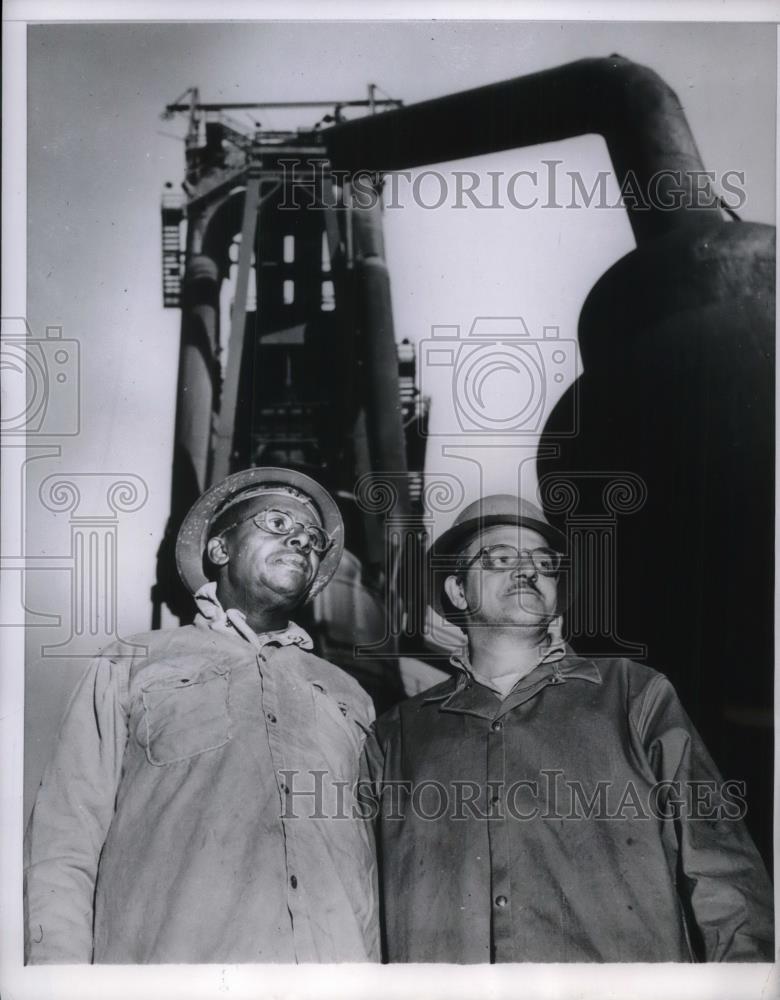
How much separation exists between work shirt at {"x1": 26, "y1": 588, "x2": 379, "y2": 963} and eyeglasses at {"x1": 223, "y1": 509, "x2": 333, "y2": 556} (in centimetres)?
40

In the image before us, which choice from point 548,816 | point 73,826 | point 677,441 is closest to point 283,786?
point 73,826

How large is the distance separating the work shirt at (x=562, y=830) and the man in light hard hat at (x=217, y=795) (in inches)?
8.1

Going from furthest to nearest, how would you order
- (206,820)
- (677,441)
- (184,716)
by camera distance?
1. (677,441)
2. (184,716)
3. (206,820)

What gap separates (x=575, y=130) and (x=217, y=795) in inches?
125

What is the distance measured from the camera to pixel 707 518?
17.3 ft

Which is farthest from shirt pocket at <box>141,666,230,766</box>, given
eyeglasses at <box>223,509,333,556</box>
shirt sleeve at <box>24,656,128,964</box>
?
eyeglasses at <box>223,509,333,556</box>

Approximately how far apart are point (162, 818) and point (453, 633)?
1352 millimetres

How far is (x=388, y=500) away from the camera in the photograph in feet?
17.5

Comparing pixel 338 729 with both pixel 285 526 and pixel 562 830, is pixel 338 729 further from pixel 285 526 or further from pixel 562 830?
pixel 562 830

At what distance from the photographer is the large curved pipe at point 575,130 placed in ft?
17.8

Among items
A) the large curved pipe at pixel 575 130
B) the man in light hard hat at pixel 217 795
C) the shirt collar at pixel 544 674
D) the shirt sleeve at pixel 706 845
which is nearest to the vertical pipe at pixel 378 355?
the large curved pipe at pixel 575 130

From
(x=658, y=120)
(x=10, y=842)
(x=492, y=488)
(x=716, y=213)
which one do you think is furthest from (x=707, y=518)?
(x=10, y=842)

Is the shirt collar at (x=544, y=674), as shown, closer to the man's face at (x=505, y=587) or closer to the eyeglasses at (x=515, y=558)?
the man's face at (x=505, y=587)

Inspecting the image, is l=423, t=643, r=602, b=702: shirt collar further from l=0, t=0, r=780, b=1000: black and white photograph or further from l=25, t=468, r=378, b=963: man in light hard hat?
l=25, t=468, r=378, b=963: man in light hard hat
